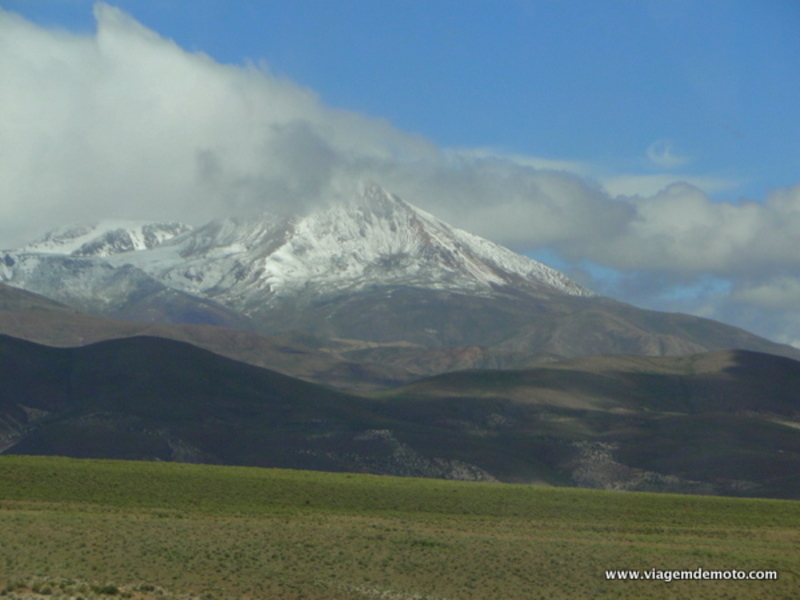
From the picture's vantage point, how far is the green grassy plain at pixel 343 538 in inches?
2260

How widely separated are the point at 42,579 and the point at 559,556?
98.5 ft

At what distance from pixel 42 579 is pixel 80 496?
3474 centimetres

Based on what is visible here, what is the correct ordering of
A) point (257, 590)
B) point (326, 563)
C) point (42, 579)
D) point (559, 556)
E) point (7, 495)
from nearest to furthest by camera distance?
point (42, 579)
point (257, 590)
point (326, 563)
point (559, 556)
point (7, 495)

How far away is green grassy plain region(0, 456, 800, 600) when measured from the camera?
5741 cm

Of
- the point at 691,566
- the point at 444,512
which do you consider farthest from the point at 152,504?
the point at 691,566

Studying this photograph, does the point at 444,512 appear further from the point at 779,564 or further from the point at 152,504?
the point at 779,564

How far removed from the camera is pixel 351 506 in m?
91.9

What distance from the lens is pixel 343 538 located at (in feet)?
228

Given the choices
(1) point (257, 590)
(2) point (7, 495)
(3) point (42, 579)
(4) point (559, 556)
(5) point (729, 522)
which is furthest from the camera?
(5) point (729, 522)

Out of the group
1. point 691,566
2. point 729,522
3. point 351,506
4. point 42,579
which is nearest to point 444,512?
point 351,506

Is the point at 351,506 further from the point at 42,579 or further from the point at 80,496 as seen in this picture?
the point at 42,579

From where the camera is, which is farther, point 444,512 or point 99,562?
point 444,512

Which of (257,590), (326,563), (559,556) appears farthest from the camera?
(559,556)

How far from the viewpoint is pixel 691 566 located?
6569 cm
